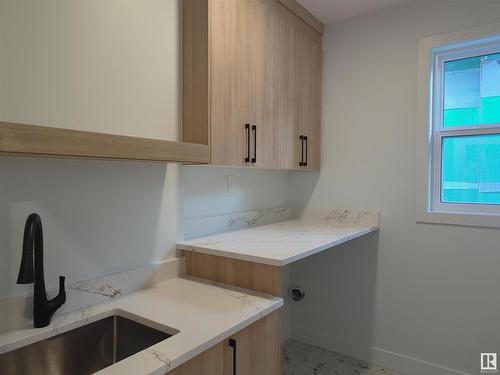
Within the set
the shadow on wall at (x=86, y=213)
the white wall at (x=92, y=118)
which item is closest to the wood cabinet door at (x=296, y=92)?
the white wall at (x=92, y=118)

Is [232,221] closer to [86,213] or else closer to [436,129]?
[86,213]

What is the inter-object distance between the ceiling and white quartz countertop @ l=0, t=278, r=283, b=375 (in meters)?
1.91

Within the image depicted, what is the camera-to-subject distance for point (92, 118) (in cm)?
136

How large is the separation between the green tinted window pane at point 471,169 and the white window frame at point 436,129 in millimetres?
42

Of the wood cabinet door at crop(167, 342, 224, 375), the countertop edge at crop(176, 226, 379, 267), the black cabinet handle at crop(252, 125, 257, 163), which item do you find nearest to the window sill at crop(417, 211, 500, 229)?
the countertop edge at crop(176, 226, 379, 267)

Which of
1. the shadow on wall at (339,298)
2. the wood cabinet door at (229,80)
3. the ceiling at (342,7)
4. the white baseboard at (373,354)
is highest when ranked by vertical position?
the ceiling at (342,7)

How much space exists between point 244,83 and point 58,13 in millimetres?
871

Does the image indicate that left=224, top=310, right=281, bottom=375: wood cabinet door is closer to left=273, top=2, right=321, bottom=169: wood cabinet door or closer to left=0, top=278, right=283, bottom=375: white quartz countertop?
left=0, top=278, right=283, bottom=375: white quartz countertop

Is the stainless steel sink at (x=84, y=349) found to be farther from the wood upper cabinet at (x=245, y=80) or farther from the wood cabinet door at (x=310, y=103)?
the wood cabinet door at (x=310, y=103)

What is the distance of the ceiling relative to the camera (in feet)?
7.18

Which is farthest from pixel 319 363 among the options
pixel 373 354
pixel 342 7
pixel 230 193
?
pixel 342 7

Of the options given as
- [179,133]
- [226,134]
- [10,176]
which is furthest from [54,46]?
[226,134]

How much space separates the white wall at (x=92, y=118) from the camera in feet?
3.80

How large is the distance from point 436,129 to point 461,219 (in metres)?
0.61
